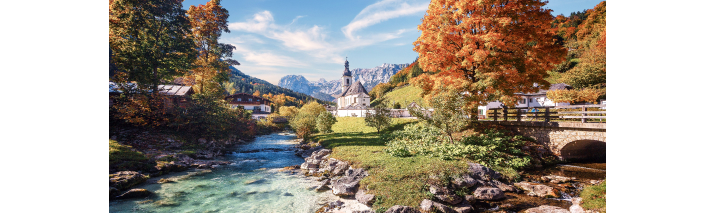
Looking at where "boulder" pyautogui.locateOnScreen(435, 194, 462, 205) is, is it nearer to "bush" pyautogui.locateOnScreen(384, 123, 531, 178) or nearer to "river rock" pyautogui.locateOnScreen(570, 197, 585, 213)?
"river rock" pyautogui.locateOnScreen(570, 197, 585, 213)

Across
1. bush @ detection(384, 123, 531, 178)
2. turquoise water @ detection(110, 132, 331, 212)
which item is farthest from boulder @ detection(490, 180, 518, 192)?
turquoise water @ detection(110, 132, 331, 212)

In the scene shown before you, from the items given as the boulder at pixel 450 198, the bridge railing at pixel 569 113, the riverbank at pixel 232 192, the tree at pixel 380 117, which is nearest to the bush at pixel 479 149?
the bridge railing at pixel 569 113

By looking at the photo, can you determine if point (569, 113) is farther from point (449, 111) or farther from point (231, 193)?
point (231, 193)

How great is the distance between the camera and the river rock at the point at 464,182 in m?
7.75

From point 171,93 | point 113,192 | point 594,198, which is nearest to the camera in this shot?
point 594,198

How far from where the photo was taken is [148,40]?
32.0ft

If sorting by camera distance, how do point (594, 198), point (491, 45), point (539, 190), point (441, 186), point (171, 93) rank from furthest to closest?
point (171, 93)
point (491, 45)
point (539, 190)
point (441, 186)
point (594, 198)

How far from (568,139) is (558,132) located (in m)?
0.46

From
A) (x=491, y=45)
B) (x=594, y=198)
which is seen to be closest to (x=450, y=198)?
(x=594, y=198)

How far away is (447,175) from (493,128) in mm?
6440

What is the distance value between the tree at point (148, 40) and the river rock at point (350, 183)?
842 cm

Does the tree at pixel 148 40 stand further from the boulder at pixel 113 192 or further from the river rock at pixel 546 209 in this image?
the river rock at pixel 546 209

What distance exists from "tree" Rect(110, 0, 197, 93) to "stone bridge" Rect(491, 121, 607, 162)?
16.7m

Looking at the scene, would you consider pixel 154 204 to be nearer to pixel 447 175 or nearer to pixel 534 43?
pixel 447 175
